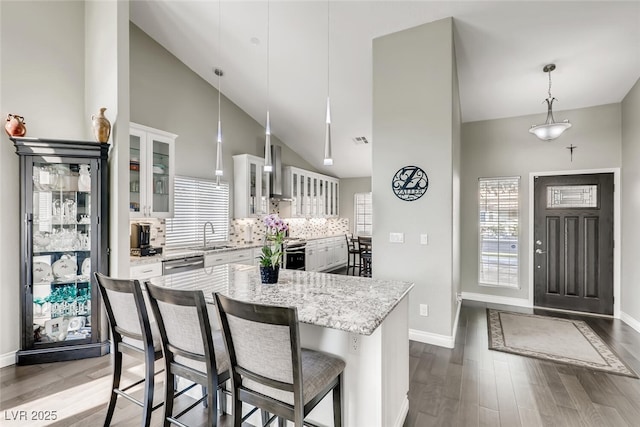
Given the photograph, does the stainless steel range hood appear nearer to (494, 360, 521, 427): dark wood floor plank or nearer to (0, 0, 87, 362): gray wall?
(0, 0, 87, 362): gray wall

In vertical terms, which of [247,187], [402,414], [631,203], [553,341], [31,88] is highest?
[31,88]

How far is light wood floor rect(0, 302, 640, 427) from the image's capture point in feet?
7.02

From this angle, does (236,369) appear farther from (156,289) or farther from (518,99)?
(518,99)

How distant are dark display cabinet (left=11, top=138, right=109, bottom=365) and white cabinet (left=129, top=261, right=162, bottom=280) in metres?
0.35

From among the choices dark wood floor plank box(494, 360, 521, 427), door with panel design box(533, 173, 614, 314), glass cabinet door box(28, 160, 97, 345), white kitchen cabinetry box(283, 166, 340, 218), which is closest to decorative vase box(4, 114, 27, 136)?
glass cabinet door box(28, 160, 97, 345)

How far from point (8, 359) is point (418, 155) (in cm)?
463

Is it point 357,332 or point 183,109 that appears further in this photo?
point 183,109

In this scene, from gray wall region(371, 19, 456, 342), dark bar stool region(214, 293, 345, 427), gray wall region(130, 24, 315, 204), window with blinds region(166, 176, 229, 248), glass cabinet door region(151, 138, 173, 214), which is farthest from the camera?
window with blinds region(166, 176, 229, 248)

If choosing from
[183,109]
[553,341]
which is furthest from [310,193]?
[553,341]

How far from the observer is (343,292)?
1966 millimetres

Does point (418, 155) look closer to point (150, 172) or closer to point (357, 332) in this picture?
point (357, 332)

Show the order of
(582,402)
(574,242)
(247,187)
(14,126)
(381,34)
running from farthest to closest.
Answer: (247,187) < (574,242) < (381,34) < (14,126) < (582,402)

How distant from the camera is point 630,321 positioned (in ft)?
13.2

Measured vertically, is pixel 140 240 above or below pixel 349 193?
below
